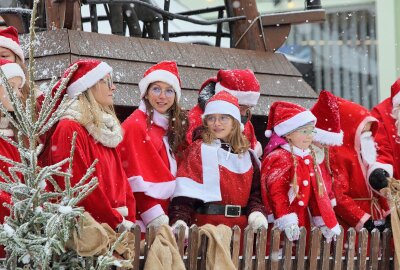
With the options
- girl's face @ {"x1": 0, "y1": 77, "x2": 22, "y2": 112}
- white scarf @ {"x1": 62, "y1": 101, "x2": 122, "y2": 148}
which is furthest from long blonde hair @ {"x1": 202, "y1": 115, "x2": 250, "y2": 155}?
girl's face @ {"x1": 0, "y1": 77, "x2": 22, "y2": 112}

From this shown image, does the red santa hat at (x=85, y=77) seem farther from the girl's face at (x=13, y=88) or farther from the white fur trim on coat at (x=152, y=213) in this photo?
the white fur trim on coat at (x=152, y=213)

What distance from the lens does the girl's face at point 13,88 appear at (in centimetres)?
664

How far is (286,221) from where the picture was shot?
772 cm

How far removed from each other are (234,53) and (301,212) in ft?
8.05

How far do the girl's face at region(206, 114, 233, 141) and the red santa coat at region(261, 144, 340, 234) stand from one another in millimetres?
353

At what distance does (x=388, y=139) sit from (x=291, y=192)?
Answer: 60.0 inches

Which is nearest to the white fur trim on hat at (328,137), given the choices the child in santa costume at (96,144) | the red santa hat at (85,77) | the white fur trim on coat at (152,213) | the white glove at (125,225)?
the white fur trim on coat at (152,213)

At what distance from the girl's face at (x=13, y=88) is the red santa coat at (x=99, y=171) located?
11.4 inches

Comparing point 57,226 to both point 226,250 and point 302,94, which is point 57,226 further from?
point 302,94

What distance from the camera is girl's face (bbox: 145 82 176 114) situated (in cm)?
769

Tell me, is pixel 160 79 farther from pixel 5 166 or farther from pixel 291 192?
pixel 5 166

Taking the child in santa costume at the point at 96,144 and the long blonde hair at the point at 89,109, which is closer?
the child in santa costume at the point at 96,144

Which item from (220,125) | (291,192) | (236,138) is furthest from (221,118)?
(291,192)

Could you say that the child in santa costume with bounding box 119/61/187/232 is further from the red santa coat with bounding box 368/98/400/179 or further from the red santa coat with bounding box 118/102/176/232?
the red santa coat with bounding box 368/98/400/179
